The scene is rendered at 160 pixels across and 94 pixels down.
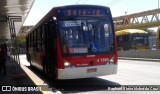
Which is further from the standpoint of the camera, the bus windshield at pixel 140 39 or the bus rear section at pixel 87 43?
the bus windshield at pixel 140 39

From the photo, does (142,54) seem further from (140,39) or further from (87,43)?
(87,43)

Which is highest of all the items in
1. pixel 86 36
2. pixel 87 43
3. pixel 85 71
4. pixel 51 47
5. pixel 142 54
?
pixel 86 36

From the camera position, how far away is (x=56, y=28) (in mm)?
12969

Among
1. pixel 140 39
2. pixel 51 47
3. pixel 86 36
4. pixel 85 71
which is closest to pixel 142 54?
pixel 140 39

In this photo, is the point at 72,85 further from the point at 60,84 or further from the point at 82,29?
the point at 82,29

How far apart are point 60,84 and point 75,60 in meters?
2.12

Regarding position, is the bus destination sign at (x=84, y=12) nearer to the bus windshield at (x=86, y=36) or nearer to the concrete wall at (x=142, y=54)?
the bus windshield at (x=86, y=36)

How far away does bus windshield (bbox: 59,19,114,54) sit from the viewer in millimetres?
12898

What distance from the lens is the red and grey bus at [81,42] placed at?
504 inches

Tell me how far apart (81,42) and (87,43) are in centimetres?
24

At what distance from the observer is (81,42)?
1295 cm

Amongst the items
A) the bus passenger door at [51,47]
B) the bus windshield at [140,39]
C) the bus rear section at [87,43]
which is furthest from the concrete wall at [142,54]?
the bus rear section at [87,43]

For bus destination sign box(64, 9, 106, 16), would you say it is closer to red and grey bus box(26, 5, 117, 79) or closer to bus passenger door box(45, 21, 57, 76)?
red and grey bus box(26, 5, 117, 79)

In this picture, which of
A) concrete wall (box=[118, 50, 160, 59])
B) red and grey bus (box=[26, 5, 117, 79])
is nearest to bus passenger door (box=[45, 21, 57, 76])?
red and grey bus (box=[26, 5, 117, 79])
